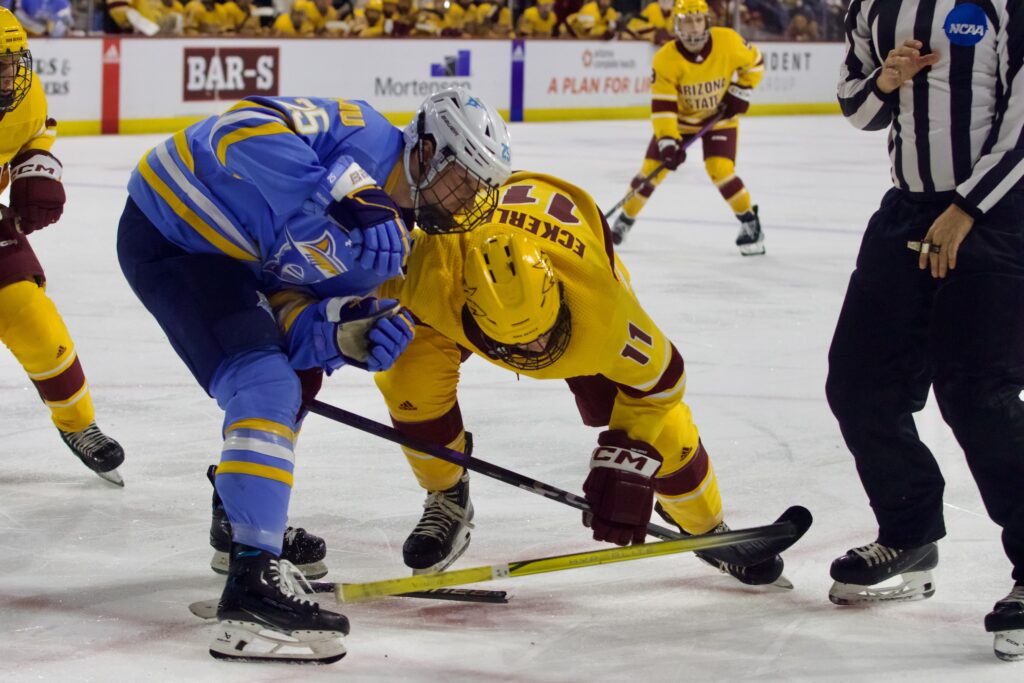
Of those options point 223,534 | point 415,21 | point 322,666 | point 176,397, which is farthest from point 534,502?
point 415,21

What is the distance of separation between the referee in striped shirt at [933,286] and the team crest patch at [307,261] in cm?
100

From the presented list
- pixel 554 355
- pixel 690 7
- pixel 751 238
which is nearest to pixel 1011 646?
pixel 554 355

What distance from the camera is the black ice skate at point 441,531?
288 cm

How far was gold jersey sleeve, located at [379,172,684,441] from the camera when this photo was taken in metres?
2.59

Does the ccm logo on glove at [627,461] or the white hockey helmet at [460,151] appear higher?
the white hockey helmet at [460,151]

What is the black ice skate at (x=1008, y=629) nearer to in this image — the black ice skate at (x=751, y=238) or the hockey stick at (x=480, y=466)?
the hockey stick at (x=480, y=466)

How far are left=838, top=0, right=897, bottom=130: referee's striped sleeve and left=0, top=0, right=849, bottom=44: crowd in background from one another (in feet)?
29.7

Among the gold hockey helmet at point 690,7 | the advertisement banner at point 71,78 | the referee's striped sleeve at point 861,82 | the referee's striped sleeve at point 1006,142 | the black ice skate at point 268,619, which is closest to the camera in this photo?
the black ice skate at point 268,619

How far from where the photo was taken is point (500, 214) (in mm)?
2729

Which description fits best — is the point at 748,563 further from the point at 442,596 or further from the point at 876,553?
the point at 442,596

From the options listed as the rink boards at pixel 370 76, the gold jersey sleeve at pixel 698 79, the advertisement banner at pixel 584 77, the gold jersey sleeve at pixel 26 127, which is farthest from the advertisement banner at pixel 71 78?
the gold jersey sleeve at pixel 26 127

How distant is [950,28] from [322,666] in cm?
155

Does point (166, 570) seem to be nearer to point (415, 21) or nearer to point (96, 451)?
point (96, 451)

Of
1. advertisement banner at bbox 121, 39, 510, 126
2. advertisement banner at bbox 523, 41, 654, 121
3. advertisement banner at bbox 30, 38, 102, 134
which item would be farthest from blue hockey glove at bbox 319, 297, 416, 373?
advertisement banner at bbox 523, 41, 654, 121
